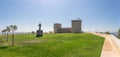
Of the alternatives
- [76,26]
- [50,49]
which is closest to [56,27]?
[76,26]

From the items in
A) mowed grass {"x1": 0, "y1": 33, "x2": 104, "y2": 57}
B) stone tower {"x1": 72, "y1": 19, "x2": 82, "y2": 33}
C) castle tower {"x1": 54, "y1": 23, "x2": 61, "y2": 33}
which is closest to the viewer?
mowed grass {"x1": 0, "y1": 33, "x2": 104, "y2": 57}

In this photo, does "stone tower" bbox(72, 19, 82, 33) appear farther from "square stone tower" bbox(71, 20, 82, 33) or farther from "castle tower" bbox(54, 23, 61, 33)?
"castle tower" bbox(54, 23, 61, 33)

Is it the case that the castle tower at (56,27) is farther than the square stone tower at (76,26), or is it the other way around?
the castle tower at (56,27)

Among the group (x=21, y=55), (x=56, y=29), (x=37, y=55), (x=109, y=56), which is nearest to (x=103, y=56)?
(x=109, y=56)

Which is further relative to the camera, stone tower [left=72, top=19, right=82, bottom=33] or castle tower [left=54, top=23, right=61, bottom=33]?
castle tower [left=54, top=23, right=61, bottom=33]

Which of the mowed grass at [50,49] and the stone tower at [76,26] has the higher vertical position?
the stone tower at [76,26]

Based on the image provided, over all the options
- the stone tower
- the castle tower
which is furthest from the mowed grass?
the castle tower

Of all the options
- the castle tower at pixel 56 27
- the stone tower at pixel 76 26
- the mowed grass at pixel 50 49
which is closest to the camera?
the mowed grass at pixel 50 49

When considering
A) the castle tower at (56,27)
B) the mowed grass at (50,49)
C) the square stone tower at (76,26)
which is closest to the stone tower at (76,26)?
the square stone tower at (76,26)

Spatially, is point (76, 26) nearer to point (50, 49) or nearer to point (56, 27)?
point (56, 27)

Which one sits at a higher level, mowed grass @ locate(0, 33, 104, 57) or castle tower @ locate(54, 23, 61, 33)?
castle tower @ locate(54, 23, 61, 33)

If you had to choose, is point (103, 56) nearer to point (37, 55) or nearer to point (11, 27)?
point (37, 55)

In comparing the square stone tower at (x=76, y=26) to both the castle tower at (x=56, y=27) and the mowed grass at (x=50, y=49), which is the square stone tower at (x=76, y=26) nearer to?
the castle tower at (x=56, y=27)

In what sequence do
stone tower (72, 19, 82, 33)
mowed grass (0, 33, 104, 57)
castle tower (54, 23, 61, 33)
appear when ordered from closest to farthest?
1. mowed grass (0, 33, 104, 57)
2. stone tower (72, 19, 82, 33)
3. castle tower (54, 23, 61, 33)
